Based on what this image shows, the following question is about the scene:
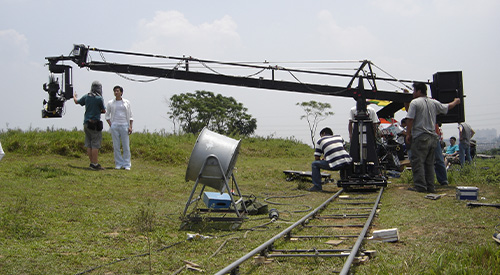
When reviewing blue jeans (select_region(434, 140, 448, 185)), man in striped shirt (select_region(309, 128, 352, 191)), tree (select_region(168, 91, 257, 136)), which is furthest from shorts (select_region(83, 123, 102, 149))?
tree (select_region(168, 91, 257, 136))

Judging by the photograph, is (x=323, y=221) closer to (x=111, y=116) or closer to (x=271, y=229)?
(x=271, y=229)

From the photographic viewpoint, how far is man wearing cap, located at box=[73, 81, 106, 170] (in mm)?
11867

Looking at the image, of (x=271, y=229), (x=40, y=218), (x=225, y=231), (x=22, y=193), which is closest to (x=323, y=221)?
(x=271, y=229)

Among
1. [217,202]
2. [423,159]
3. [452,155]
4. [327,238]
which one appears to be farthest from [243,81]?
[452,155]

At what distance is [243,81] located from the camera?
1354cm

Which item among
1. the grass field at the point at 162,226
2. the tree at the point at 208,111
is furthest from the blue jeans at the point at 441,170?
the tree at the point at 208,111

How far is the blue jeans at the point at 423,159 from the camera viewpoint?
31.9 ft

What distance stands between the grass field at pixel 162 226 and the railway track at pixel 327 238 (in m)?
0.16

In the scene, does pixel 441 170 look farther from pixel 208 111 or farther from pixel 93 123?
pixel 208 111

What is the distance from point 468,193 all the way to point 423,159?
5.71 feet

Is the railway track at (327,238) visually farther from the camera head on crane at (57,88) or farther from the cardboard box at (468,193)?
the camera head on crane at (57,88)

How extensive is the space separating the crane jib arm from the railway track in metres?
5.38

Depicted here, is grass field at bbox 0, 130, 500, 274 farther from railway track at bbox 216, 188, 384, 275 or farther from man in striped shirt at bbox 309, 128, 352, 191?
man in striped shirt at bbox 309, 128, 352, 191

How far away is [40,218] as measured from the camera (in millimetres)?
6137
